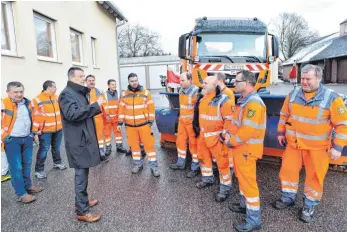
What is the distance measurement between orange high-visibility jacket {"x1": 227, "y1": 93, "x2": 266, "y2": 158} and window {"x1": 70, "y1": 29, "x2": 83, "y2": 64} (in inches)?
332

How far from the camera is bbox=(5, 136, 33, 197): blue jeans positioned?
360 centimetres

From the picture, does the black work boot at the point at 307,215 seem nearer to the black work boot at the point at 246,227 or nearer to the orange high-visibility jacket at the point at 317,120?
the black work boot at the point at 246,227

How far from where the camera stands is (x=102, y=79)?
1270 cm

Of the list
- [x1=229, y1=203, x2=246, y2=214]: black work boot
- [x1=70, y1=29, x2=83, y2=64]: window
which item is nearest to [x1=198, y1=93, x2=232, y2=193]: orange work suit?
[x1=229, y1=203, x2=246, y2=214]: black work boot

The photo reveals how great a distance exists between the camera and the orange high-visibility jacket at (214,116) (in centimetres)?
341

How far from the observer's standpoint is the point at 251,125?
2723 millimetres

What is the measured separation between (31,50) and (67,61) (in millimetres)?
1932

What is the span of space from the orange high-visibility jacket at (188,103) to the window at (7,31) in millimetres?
4738

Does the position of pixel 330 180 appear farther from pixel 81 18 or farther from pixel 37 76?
pixel 81 18

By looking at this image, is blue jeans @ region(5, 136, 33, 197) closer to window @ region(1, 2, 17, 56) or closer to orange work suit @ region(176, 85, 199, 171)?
orange work suit @ region(176, 85, 199, 171)

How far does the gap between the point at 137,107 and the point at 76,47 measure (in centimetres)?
717

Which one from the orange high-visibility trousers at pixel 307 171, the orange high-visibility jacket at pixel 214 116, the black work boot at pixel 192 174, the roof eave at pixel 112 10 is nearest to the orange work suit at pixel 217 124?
the orange high-visibility jacket at pixel 214 116

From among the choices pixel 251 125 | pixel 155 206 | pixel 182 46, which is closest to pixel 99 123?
pixel 155 206

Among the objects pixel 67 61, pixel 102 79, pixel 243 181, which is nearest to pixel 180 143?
pixel 243 181
